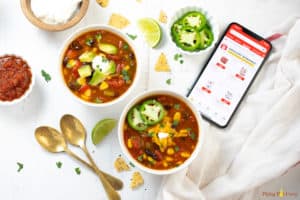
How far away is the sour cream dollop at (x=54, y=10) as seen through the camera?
1977 mm

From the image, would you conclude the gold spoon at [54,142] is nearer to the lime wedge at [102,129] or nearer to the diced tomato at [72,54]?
the lime wedge at [102,129]

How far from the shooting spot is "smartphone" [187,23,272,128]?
79.7 inches

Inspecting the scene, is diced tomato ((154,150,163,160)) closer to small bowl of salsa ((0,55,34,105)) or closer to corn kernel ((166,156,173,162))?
corn kernel ((166,156,173,162))

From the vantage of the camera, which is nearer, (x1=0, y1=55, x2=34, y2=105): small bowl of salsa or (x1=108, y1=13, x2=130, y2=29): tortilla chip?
(x1=0, y1=55, x2=34, y2=105): small bowl of salsa

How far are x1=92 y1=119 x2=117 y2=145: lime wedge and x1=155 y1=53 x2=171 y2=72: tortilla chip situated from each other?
0.83 feet

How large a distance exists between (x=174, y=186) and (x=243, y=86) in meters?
0.45

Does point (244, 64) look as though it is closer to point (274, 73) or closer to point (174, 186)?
point (274, 73)

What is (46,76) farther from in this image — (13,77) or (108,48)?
(108,48)

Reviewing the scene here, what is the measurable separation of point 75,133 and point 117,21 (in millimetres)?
442

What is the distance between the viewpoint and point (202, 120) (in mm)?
1933

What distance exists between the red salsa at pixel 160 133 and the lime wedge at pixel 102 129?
108 mm

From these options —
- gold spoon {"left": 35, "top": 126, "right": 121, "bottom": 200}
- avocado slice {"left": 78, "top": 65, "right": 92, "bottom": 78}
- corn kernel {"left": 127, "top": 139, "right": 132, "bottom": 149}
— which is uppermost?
avocado slice {"left": 78, "top": 65, "right": 92, "bottom": 78}

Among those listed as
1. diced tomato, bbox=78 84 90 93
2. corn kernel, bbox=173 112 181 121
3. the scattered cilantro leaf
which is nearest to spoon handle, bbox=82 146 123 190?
the scattered cilantro leaf

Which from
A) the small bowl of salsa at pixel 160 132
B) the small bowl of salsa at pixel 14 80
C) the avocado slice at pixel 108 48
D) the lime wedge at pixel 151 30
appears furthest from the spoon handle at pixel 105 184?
the lime wedge at pixel 151 30
